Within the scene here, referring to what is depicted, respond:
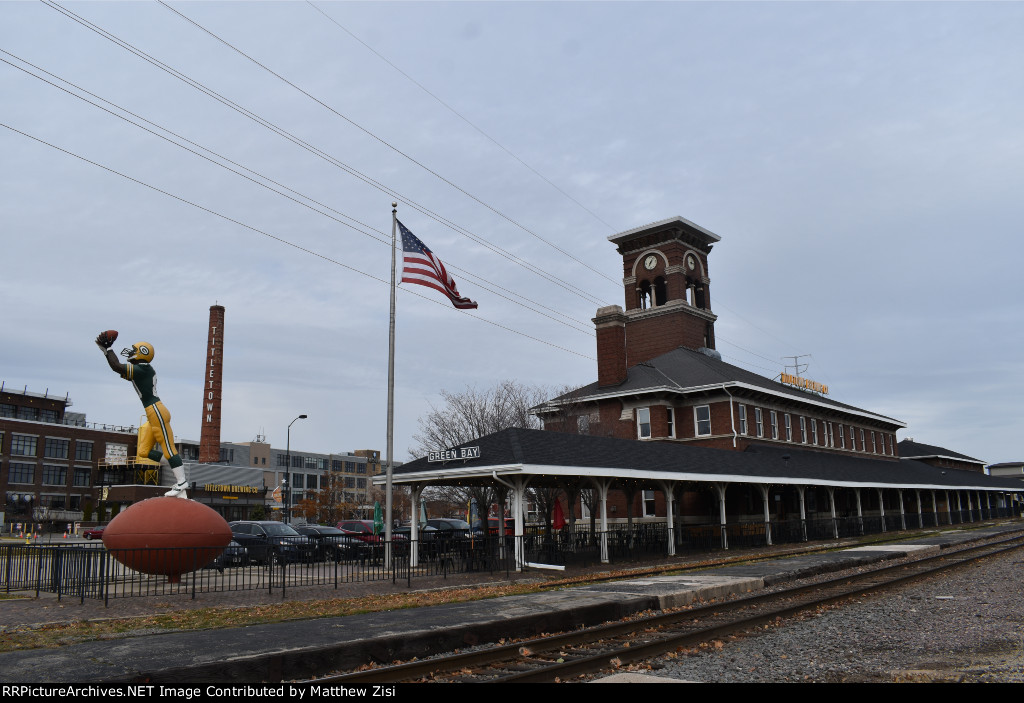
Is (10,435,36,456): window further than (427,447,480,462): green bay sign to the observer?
Yes

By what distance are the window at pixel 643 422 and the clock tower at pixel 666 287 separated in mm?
9029

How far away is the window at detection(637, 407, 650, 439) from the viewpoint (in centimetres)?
4497

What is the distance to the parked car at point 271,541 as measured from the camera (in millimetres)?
Result: 25405

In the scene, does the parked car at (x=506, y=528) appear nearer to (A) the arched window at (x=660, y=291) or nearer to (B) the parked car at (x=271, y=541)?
(B) the parked car at (x=271, y=541)

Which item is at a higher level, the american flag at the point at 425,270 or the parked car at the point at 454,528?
the american flag at the point at 425,270

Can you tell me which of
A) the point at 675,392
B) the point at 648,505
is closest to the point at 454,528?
the point at 648,505

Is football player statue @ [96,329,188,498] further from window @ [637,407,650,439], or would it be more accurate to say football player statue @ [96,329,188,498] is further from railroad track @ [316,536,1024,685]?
window @ [637,407,650,439]

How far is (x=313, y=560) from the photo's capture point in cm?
2484

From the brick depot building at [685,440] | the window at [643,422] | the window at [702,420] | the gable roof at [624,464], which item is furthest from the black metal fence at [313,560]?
the window at [643,422]

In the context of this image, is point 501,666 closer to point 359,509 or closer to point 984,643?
point 984,643

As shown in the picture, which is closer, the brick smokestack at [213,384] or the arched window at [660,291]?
the arched window at [660,291]

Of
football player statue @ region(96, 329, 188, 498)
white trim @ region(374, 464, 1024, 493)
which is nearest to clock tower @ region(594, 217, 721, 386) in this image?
white trim @ region(374, 464, 1024, 493)

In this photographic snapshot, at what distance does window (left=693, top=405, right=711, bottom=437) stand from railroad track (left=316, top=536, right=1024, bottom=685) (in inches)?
1116
